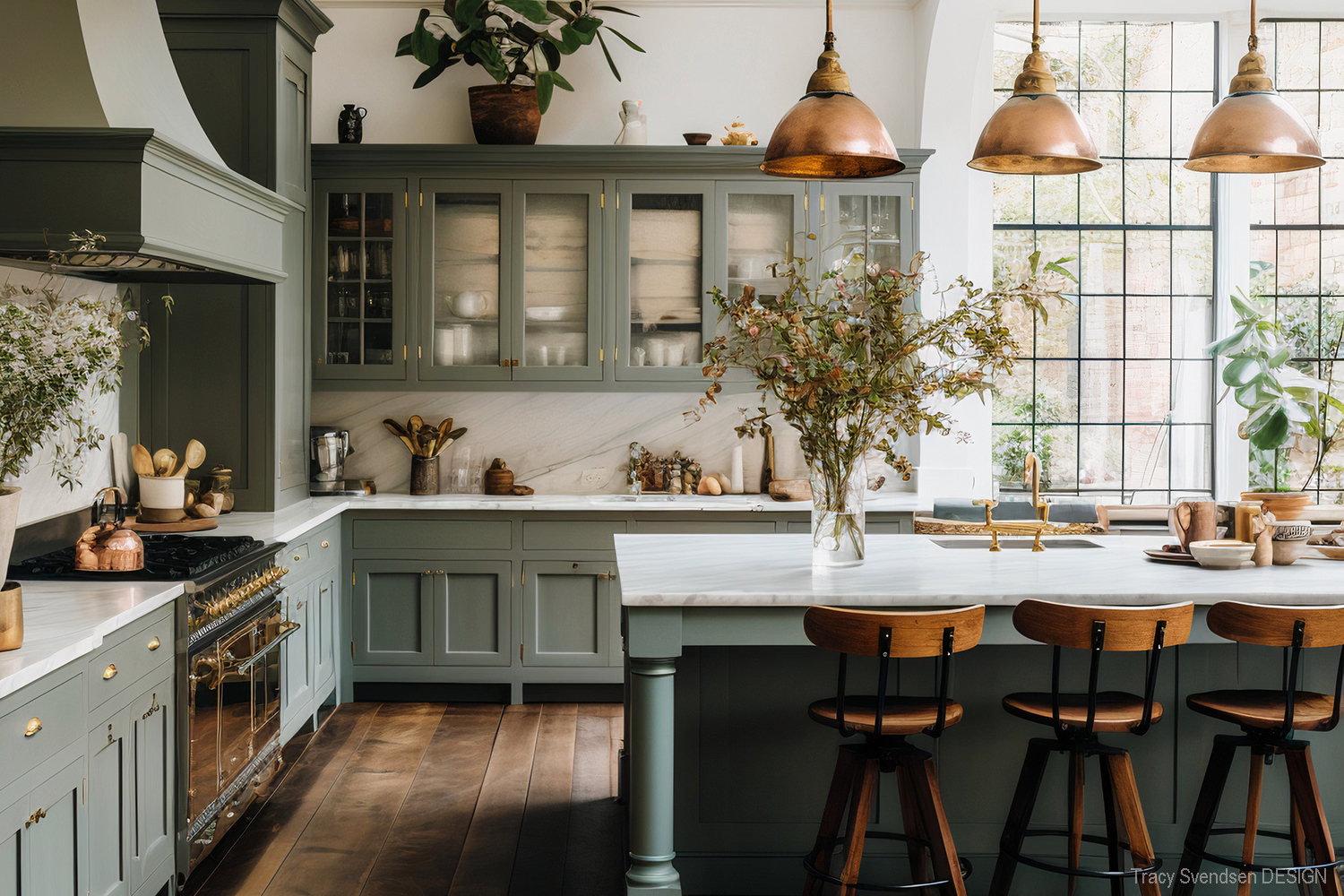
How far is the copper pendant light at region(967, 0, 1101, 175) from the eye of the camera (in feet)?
8.98

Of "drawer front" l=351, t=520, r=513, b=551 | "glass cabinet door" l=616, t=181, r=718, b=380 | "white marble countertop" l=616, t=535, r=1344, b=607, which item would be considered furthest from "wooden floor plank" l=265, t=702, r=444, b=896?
"glass cabinet door" l=616, t=181, r=718, b=380

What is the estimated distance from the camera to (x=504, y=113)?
4.99 m

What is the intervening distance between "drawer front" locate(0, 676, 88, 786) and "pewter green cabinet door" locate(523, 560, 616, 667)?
254 centimetres

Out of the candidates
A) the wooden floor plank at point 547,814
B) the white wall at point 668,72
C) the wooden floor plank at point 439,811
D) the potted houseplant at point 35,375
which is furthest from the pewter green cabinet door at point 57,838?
the white wall at point 668,72

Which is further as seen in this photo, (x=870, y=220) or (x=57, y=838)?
(x=870, y=220)

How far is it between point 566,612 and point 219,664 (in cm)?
189

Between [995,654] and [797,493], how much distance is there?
219cm

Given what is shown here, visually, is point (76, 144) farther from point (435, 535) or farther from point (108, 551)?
point (435, 535)

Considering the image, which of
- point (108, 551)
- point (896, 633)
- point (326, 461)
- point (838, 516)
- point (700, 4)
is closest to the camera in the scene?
point (896, 633)

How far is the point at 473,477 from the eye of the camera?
17.5ft

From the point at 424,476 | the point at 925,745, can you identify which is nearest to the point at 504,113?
the point at 424,476

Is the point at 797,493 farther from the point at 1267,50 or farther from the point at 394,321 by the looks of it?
the point at 1267,50

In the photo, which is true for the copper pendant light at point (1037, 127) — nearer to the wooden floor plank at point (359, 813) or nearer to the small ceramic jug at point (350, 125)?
the wooden floor plank at point (359, 813)

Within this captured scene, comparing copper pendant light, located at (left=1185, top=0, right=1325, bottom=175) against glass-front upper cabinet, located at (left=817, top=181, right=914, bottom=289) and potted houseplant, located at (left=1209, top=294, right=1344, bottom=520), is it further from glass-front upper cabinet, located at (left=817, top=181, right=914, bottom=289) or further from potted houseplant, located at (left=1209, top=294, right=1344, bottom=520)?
potted houseplant, located at (left=1209, top=294, right=1344, bottom=520)
